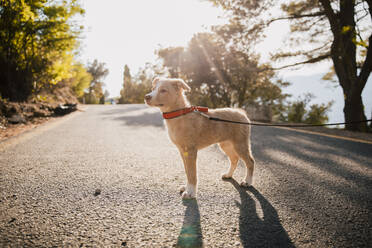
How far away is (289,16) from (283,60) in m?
2.31

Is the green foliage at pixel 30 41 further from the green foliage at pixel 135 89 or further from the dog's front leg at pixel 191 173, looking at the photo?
the green foliage at pixel 135 89

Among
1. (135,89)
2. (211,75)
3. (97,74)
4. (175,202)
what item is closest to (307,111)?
(211,75)

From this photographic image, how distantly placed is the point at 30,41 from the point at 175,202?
13289 millimetres

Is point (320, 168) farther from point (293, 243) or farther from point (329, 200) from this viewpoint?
point (293, 243)

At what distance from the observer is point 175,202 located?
8.03 feet

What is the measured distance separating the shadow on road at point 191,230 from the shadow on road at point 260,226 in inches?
16.4

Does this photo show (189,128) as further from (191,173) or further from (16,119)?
(16,119)

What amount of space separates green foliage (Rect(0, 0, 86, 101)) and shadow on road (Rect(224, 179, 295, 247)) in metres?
10.8

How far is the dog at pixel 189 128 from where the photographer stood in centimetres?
264

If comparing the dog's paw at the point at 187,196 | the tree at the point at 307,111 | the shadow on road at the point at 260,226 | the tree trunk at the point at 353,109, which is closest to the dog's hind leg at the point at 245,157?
the shadow on road at the point at 260,226

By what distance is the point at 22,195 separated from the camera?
2.50 meters

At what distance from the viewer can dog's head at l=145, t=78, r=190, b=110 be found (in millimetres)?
2631

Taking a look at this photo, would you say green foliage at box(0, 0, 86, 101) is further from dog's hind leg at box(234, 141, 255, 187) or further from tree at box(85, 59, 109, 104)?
tree at box(85, 59, 109, 104)

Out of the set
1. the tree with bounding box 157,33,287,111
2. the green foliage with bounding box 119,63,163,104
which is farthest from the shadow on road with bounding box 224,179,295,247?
the green foliage with bounding box 119,63,163,104
